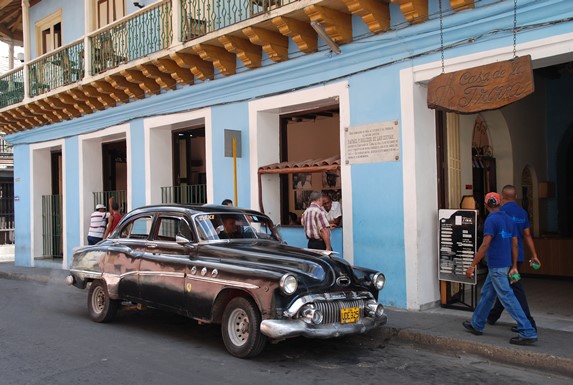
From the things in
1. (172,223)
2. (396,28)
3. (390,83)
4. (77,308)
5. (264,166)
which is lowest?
(77,308)

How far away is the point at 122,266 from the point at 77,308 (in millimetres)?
2459

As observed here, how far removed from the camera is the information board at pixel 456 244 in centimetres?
814

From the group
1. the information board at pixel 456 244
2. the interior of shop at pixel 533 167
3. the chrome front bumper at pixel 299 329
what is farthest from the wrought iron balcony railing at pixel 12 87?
the chrome front bumper at pixel 299 329

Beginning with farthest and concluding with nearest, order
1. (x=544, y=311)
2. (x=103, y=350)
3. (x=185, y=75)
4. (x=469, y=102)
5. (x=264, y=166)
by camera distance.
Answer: (x=185, y=75), (x=264, y=166), (x=544, y=311), (x=469, y=102), (x=103, y=350)

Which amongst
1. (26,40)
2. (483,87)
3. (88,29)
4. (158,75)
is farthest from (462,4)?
(26,40)

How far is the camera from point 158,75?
1245 cm

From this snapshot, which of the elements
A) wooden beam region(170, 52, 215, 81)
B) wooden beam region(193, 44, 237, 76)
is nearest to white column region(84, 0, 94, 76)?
wooden beam region(170, 52, 215, 81)

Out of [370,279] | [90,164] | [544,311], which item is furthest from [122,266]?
[90,164]

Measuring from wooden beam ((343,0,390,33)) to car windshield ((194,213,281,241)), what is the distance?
3280 millimetres

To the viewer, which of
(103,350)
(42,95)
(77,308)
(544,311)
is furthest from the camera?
(42,95)

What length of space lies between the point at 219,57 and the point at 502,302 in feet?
22.5

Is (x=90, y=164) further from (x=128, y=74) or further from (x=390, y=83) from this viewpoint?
(x=390, y=83)

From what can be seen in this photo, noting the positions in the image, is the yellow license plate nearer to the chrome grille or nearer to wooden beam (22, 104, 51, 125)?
the chrome grille

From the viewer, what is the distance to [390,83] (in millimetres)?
8852
